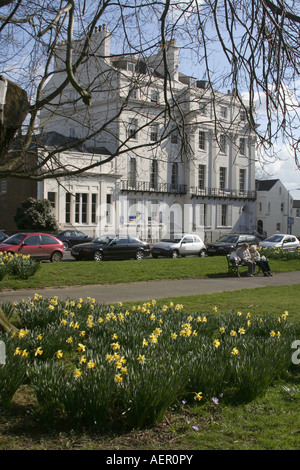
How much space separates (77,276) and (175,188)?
3931 cm

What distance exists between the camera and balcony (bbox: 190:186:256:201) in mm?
56819

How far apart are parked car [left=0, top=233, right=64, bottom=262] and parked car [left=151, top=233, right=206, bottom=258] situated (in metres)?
7.98

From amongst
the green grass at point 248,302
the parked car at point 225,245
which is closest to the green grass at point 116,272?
the green grass at point 248,302

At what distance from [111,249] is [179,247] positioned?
5205 mm

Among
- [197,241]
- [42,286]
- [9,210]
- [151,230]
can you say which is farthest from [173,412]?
[151,230]

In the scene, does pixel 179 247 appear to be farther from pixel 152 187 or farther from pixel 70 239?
pixel 152 187

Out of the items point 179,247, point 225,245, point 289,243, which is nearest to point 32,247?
point 179,247

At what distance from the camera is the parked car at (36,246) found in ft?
78.3

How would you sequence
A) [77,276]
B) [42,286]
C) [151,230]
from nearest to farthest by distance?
[42,286]
[77,276]
[151,230]

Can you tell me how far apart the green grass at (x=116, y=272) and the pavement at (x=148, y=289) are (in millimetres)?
459

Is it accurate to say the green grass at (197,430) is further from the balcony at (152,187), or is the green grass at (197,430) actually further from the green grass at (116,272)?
the balcony at (152,187)

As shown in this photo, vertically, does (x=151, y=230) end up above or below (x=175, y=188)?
below
